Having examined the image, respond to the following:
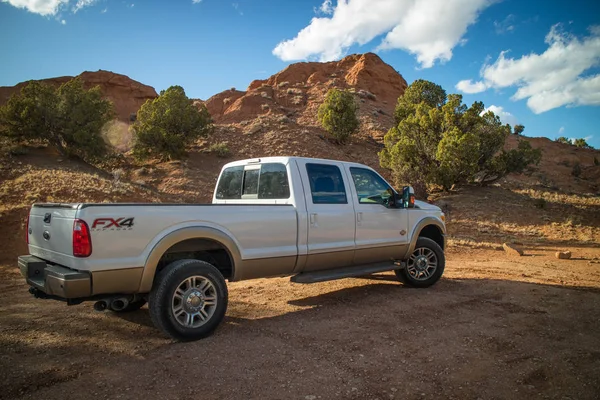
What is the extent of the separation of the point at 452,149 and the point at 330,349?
1716 centimetres

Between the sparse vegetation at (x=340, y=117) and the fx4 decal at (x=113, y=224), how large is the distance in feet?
92.8

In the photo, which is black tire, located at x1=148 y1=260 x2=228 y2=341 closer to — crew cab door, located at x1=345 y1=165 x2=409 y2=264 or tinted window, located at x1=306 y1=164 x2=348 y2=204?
tinted window, located at x1=306 y1=164 x2=348 y2=204

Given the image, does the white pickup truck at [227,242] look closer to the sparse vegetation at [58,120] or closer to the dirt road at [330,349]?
the dirt road at [330,349]

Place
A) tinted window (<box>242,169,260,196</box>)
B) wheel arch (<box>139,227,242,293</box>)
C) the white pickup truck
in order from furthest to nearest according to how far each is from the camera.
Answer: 1. tinted window (<box>242,169,260,196</box>)
2. wheel arch (<box>139,227,242,293</box>)
3. the white pickup truck

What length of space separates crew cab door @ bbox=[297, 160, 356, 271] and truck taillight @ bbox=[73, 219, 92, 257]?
255 centimetres

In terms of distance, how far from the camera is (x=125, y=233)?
3.70m

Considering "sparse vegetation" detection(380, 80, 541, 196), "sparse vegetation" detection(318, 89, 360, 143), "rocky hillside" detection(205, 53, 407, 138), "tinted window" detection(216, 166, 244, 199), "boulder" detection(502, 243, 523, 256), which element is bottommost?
"boulder" detection(502, 243, 523, 256)

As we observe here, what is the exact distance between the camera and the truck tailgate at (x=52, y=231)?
366cm

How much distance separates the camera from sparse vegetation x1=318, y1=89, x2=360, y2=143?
102ft

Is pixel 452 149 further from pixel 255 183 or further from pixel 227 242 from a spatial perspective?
pixel 227 242

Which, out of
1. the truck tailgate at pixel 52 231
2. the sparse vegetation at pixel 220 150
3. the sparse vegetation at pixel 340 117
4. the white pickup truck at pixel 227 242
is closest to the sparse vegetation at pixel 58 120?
the sparse vegetation at pixel 220 150

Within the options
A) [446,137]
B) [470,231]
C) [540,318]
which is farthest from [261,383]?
[446,137]

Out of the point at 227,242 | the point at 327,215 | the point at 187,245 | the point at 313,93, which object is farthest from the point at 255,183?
the point at 313,93

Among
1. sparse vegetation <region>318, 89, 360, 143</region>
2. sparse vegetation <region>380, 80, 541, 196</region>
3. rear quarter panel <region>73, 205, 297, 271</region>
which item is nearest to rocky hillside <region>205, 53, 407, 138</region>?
sparse vegetation <region>318, 89, 360, 143</region>
